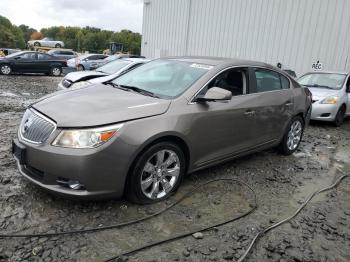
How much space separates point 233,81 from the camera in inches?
175

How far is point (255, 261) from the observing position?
286 cm

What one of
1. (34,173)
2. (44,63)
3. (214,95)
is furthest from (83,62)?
(34,173)

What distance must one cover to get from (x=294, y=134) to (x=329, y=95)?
345 cm

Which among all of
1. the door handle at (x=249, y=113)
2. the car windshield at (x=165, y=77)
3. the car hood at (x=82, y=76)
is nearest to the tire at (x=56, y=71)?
the car hood at (x=82, y=76)

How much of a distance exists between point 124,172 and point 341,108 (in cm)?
750

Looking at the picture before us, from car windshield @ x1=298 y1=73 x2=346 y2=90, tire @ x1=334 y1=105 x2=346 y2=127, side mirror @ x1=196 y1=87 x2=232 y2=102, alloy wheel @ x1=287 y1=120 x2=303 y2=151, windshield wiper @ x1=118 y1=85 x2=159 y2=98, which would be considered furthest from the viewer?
car windshield @ x1=298 y1=73 x2=346 y2=90

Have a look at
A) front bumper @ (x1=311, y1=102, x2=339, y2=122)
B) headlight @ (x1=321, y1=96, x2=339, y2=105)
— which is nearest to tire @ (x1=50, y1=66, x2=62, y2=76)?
front bumper @ (x1=311, y1=102, x2=339, y2=122)

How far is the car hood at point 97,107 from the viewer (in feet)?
10.4

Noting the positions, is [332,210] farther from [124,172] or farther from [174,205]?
[124,172]

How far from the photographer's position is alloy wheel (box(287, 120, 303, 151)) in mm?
5707

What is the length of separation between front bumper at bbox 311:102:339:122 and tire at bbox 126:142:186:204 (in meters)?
5.87

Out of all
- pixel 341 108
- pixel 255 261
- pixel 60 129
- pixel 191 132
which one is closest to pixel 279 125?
pixel 191 132

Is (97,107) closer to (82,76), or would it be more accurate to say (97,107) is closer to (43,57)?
(82,76)

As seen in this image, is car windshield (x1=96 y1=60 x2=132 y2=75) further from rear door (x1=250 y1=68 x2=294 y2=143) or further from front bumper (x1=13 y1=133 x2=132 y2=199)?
front bumper (x1=13 y1=133 x2=132 y2=199)
